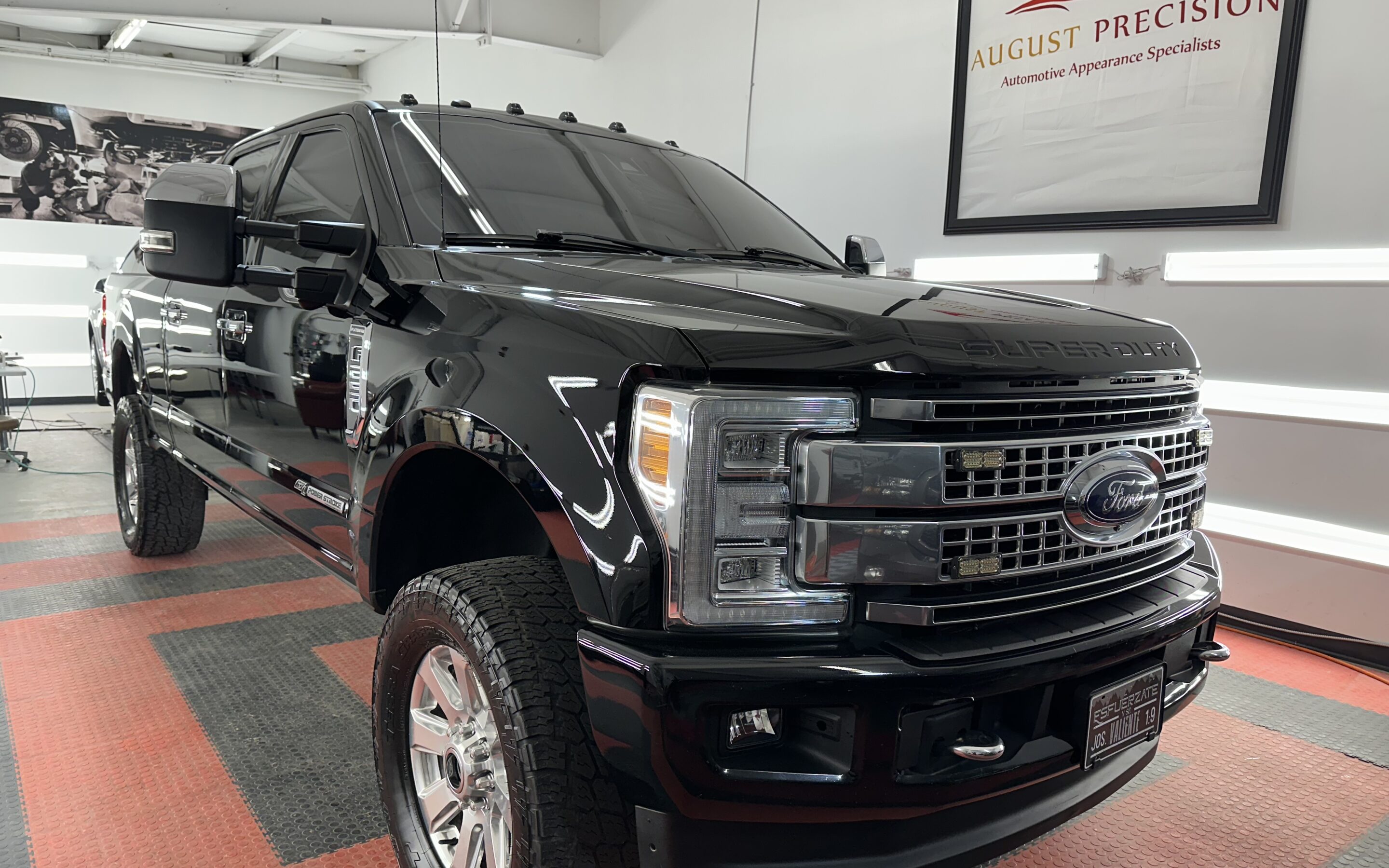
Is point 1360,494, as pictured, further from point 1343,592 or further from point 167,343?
point 167,343

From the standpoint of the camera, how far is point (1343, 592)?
3.25m

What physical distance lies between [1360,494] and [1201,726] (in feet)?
3.75

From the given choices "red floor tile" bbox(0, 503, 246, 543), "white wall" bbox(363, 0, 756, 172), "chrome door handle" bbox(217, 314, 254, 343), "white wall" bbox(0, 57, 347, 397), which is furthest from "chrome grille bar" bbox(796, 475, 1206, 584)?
"white wall" bbox(0, 57, 347, 397)

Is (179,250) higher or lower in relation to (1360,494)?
higher

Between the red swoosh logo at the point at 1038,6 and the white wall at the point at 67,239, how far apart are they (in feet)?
27.2

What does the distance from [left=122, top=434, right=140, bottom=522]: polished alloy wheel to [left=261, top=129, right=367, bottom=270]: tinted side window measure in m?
1.61

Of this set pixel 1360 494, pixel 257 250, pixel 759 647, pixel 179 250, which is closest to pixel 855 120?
pixel 1360 494

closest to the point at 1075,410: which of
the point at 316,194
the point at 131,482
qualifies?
the point at 316,194

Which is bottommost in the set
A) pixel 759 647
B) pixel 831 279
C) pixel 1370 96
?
pixel 759 647

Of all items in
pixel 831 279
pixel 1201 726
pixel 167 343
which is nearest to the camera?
pixel 831 279

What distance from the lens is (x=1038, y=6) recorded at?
12.9ft

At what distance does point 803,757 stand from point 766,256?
4.40 ft

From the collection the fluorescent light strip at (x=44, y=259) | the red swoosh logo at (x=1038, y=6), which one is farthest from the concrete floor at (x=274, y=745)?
the fluorescent light strip at (x=44, y=259)

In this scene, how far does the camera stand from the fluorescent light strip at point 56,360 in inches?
333
